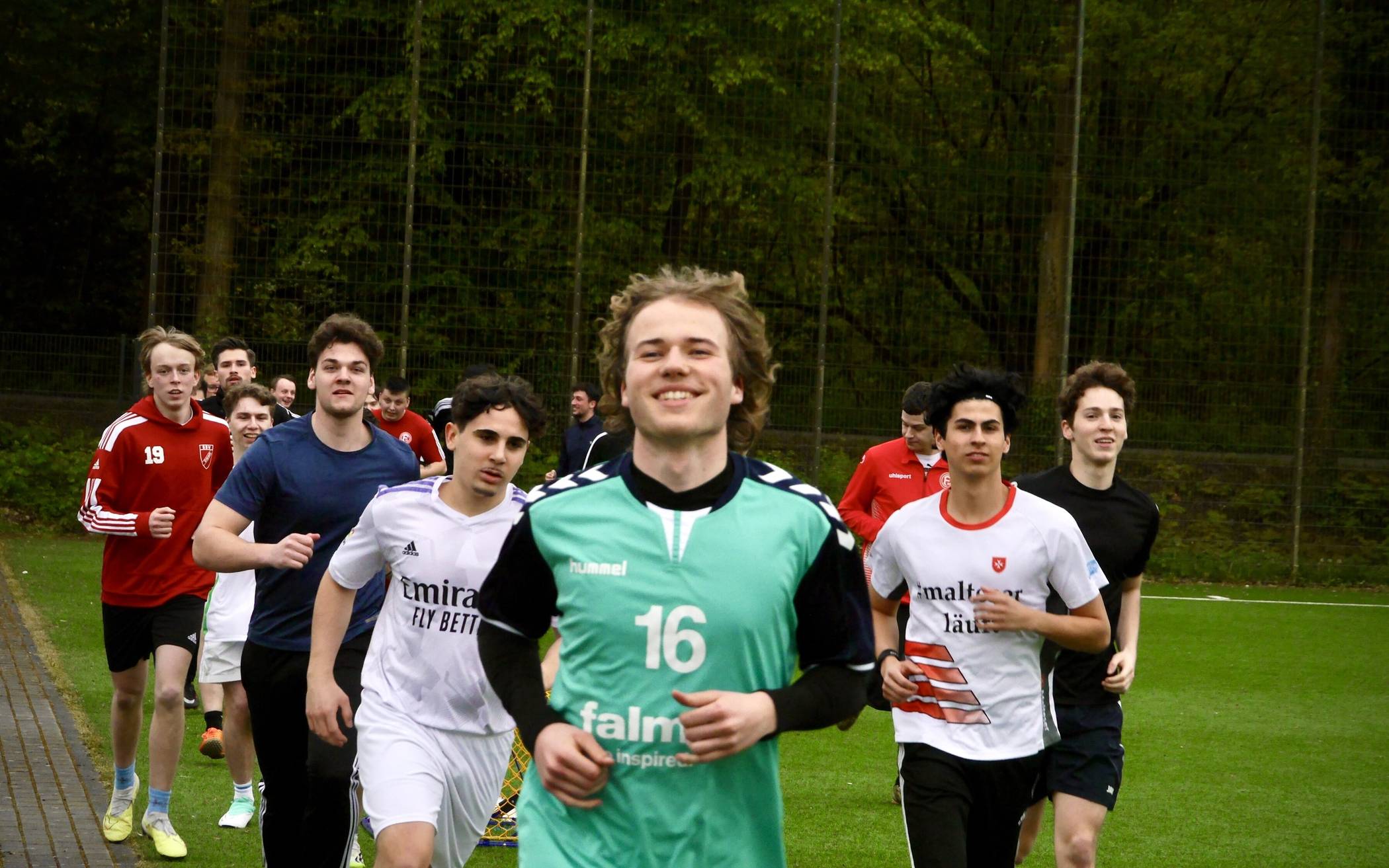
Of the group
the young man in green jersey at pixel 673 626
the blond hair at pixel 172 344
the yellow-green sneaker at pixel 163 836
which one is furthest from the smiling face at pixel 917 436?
the young man in green jersey at pixel 673 626

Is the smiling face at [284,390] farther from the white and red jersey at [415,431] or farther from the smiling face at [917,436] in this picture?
the smiling face at [917,436]

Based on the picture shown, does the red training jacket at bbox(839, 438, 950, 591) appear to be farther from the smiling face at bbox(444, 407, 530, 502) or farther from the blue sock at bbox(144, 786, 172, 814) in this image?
the smiling face at bbox(444, 407, 530, 502)

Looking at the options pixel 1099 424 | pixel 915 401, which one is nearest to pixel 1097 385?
pixel 1099 424

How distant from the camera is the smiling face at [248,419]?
8.79 meters

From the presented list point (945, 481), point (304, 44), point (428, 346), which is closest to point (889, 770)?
point (945, 481)

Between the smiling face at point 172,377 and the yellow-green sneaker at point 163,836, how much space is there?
2069 mm

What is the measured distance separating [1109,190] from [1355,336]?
4616 millimetres

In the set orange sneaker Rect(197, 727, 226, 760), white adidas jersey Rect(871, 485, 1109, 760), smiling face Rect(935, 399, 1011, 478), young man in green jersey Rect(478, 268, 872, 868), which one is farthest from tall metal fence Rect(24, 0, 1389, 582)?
young man in green jersey Rect(478, 268, 872, 868)

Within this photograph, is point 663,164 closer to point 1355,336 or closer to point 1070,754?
point 1355,336

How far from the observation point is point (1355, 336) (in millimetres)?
24562

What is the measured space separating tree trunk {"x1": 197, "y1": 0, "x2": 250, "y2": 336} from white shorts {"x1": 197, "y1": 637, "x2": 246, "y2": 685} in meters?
13.5

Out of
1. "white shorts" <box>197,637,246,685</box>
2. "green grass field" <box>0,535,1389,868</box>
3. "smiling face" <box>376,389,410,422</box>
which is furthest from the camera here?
"smiling face" <box>376,389,410,422</box>

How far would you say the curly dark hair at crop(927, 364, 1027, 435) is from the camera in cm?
581

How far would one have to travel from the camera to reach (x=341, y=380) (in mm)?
6207
